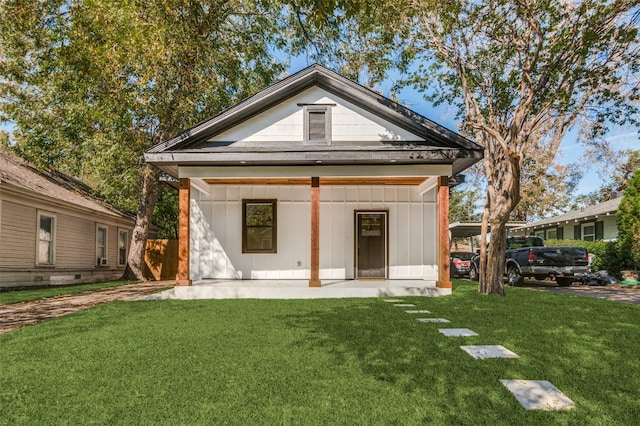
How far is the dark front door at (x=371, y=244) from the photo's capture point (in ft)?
36.6

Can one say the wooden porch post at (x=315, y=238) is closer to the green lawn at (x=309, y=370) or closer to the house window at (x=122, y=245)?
the green lawn at (x=309, y=370)

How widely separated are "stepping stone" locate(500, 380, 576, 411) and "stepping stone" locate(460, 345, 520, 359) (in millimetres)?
681

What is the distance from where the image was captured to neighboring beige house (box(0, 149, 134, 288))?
11.4 meters

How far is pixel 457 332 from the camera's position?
4.95 m

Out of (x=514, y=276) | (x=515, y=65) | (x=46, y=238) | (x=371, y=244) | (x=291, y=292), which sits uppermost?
(x=515, y=65)

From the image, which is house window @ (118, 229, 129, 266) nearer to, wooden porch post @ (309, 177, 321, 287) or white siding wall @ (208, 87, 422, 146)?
white siding wall @ (208, 87, 422, 146)

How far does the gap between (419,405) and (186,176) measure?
787 centimetres

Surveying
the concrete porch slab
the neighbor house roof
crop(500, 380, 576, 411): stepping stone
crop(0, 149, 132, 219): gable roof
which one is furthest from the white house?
the neighbor house roof

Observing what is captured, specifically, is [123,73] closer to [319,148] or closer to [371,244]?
[319,148]

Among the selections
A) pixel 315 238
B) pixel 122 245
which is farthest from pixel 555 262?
pixel 122 245

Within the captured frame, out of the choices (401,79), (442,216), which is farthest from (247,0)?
(442,216)

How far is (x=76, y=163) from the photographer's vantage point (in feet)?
51.5

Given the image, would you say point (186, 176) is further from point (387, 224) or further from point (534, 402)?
point (534, 402)

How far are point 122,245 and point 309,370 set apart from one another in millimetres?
17443
